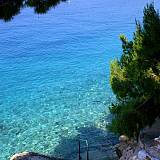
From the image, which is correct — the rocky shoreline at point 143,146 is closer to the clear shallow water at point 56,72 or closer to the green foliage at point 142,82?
the green foliage at point 142,82

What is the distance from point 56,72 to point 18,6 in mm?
27362

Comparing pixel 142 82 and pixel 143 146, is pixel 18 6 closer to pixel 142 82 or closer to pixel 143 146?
pixel 142 82

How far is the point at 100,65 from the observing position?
1647 inches

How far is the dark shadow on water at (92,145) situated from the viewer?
23094 millimetres

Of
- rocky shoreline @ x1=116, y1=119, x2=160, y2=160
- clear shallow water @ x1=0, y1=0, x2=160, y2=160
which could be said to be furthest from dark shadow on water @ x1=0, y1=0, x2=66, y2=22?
clear shallow water @ x1=0, y1=0, x2=160, y2=160

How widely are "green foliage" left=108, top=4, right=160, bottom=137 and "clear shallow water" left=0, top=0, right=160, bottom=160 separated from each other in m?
6.62

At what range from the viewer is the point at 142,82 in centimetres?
1917

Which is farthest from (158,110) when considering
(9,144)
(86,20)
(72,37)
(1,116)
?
(86,20)

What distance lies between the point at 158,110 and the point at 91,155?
5.18m

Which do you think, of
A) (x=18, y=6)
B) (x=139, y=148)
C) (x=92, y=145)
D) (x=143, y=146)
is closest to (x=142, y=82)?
(x=143, y=146)

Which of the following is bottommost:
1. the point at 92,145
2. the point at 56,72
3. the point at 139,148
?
the point at 139,148

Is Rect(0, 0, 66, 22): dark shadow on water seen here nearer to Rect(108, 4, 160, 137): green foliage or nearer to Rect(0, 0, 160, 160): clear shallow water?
Rect(108, 4, 160, 137): green foliage

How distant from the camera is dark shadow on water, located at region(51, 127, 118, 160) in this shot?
23094mm

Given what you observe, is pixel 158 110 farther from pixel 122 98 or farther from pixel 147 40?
pixel 147 40
